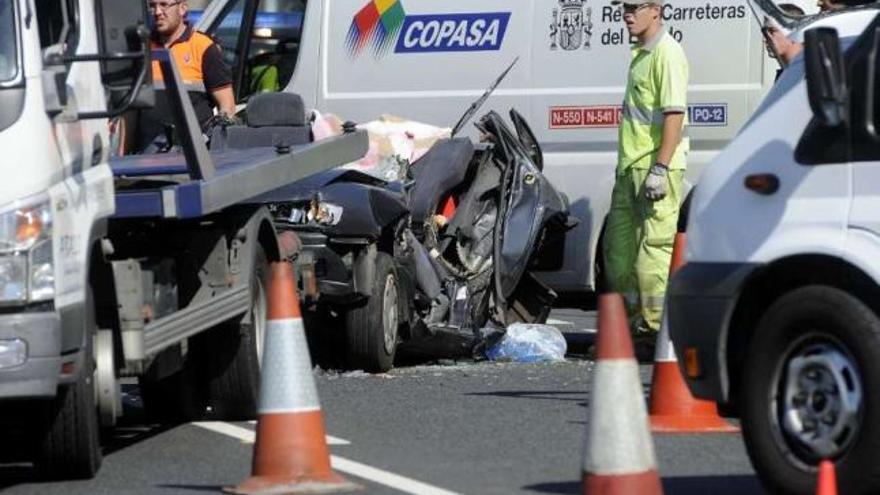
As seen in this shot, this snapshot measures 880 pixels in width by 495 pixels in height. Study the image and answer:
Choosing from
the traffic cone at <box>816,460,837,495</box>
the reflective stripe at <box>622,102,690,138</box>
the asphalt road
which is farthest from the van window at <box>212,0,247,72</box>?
the traffic cone at <box>816,460,837,495</box>

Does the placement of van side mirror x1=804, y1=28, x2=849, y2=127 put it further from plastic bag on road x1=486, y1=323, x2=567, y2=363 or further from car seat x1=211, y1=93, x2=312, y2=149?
plastic bag on road x1=486, y1=323, x2=567, y2=363

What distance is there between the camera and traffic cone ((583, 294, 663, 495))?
757 cm

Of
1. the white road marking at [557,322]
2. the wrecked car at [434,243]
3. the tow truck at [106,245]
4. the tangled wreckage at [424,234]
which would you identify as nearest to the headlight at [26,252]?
the tow truck at [106,245]

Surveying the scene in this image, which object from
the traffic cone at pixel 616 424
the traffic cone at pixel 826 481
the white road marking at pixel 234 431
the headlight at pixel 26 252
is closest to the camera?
the traffic cone at pixel 826 481

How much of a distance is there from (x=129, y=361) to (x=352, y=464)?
0.96 meters

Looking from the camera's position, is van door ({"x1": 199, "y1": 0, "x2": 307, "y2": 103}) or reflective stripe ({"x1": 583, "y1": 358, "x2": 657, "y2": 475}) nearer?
reflective stripe ({"x1": 583, "y1": 358, "x2": 657, "y2": 475})

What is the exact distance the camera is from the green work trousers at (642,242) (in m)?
14.5

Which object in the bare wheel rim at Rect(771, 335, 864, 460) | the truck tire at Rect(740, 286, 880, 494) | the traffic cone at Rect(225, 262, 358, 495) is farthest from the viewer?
the traffic cone at Rect(225, 262, 358, 495)

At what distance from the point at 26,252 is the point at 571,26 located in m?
7.67

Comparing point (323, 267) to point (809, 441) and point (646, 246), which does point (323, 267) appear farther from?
point (809, 441)

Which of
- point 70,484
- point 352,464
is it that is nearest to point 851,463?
point 352,464

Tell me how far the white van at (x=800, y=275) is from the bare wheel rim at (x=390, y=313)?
4.84m

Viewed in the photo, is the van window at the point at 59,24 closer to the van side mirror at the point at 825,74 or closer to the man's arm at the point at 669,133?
the van side mirror at the point at 825,74

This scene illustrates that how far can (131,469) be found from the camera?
990cm
